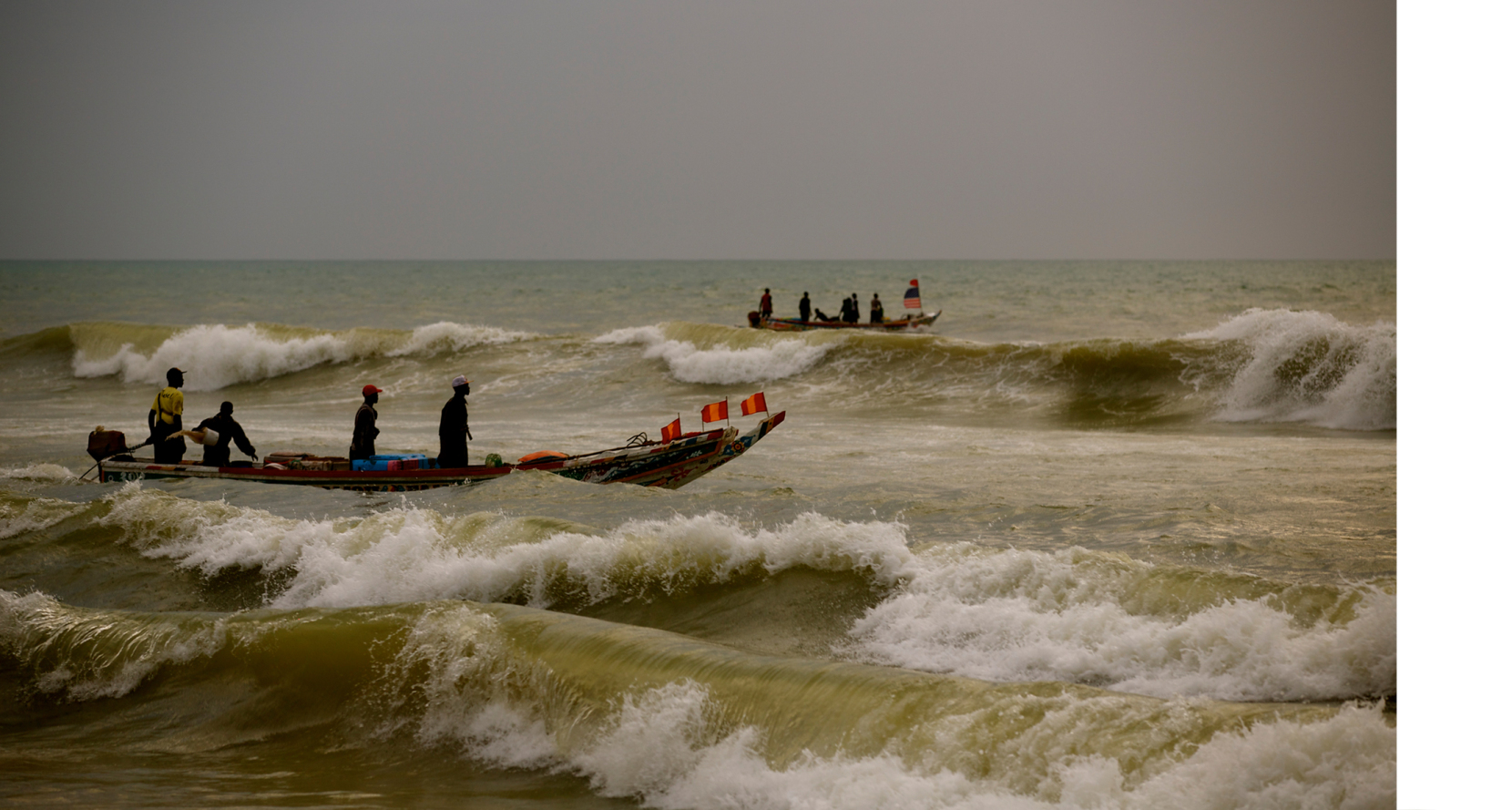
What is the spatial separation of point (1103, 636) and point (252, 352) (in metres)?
18.3

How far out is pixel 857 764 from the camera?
3195 mm

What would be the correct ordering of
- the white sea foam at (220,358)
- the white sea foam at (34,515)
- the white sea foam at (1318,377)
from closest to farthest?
the white sea foam at (34,515)
the white sea foam at (1318,377)
the white sea foam at (220,358)

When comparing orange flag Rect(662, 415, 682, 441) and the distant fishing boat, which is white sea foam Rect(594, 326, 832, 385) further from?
orange flag Rect(662, 415, 682, 441)

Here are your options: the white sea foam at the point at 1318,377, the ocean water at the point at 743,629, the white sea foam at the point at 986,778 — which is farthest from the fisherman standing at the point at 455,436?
the white sea foam at the point at 1318,377

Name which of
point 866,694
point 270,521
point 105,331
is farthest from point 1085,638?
point 105,331

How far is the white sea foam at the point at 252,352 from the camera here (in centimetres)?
1925

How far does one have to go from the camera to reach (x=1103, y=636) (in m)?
4.24

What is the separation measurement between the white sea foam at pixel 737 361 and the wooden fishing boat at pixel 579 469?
8.74 meters

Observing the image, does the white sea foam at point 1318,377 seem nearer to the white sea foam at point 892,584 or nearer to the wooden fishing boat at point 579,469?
the wooden fishing boat at point 579,469

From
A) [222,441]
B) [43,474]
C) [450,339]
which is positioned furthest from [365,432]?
[450,339]
